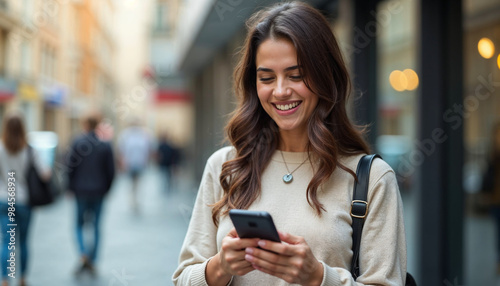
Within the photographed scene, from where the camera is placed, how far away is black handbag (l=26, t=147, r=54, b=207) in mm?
5492

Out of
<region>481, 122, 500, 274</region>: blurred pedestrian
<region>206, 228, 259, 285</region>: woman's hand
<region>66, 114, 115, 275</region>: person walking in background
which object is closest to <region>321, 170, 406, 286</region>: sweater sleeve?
<region>206, 228, 259, 285</region>: woman's hand

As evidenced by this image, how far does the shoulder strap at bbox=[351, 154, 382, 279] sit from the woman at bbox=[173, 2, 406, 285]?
18 millimetres

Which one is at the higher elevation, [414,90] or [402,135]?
[414,90]

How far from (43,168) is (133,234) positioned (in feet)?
12.8

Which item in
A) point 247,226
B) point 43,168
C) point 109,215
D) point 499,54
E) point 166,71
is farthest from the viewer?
point 166,71

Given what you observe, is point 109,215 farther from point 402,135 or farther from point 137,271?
point 402,135

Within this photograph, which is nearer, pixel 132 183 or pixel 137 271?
pixel 137 271

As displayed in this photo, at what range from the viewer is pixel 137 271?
6.58 metres

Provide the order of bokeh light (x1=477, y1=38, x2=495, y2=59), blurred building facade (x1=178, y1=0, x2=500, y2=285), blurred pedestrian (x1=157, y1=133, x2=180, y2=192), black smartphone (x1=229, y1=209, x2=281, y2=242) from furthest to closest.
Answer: blurred pedestrian (x1=157, y1=133, x2=180, y2=192), blurred building facade (x1=178, y1=0, x2=500, y2=285), bokeh light (x1=477, y1=38, x2=495, y2=59), black smartphone (x1=229, y1=209, x2=281, y2=242)

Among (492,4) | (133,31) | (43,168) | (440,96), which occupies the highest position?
(133,31)

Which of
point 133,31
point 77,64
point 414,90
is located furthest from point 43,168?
point 133,31

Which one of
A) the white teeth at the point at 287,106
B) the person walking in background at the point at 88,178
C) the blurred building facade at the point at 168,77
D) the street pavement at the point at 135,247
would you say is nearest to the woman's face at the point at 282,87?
the white teeth at the point at 287,106

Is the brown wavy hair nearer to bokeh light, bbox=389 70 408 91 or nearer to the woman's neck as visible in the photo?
the woman's neck

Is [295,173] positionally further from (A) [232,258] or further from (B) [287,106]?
(A) [232,258]
